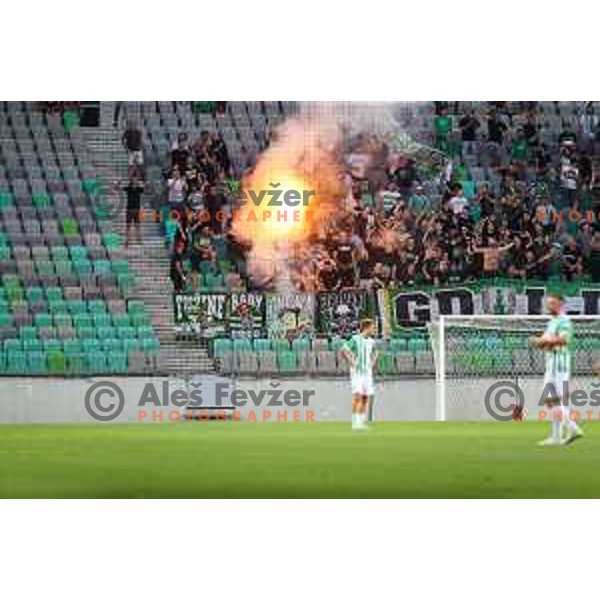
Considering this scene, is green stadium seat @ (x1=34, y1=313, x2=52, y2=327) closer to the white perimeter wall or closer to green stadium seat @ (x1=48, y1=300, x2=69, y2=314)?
green stadium seat @ (x1=48, y1=300, x2=69, y2=314)

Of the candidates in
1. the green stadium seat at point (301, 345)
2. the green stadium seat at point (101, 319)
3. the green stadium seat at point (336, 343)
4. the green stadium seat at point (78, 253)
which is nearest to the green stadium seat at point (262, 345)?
the green stadium seat at point (301, 345)

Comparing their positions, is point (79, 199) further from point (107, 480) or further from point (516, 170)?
point (107, 480)

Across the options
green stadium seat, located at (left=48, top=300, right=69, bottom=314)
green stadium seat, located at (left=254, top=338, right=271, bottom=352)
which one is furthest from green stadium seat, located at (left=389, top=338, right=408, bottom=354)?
green stadium seat, located at (left=48, top=300, right=69, bottom=314)

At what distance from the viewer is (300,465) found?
10.7m

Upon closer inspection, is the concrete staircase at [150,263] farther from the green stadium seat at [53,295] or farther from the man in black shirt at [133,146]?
the green stadium seat at [53,295]

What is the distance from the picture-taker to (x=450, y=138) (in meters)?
22.7

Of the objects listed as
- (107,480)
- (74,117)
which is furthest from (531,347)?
(107,480)

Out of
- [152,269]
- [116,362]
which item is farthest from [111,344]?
[152,269]

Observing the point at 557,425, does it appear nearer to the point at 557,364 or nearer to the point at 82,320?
the point at 557,364
